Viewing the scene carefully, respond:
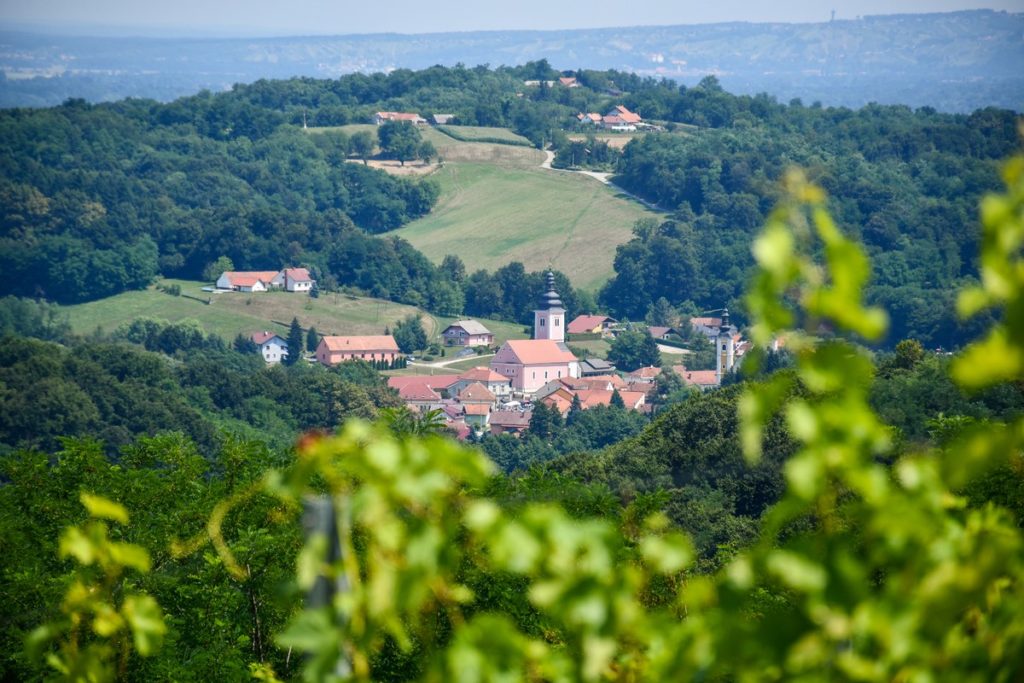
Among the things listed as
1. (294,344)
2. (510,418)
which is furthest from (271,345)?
(510,418)

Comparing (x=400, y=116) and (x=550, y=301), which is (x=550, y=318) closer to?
(x=550, y=301)

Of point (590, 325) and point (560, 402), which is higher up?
point (560, 402)

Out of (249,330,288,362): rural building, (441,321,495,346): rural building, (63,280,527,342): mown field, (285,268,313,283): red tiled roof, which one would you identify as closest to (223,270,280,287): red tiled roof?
(285,268,313,283): red tiled roof

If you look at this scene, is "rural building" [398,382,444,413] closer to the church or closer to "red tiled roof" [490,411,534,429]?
"red tiled roof" [490,411,534,429]

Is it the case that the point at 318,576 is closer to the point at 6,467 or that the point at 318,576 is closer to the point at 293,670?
the point at 293,670

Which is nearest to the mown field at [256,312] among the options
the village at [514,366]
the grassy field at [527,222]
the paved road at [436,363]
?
the village at [514,366]

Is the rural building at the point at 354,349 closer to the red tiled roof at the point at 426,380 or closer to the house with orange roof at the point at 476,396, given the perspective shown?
the red tiled roof at the point at 426,380

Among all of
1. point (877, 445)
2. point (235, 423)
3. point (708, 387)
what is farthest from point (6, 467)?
point (708, 387)
